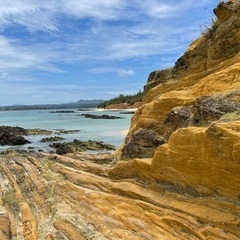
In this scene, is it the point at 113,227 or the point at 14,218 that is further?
the point at 14,218

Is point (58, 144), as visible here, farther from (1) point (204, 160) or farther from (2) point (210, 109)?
(1) point (204, 160)

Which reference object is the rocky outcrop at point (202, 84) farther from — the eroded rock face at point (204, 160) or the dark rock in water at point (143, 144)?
the eroded rock face at point (204, 160)

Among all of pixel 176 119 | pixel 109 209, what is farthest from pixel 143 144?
pixel 109 209

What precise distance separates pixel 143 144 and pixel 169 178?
268 cm

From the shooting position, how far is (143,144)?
1093 centimetres

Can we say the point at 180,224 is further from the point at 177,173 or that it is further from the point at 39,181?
the point at 39,181

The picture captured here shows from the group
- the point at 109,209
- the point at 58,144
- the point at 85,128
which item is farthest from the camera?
the point at 85,128

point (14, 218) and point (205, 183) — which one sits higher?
point (205, 183)

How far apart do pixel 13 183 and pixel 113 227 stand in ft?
19.6

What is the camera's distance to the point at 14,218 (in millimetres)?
9539

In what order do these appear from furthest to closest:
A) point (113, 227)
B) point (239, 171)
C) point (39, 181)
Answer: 1. point (39, 181)
2. point (113, 227)
3. point (239, 171)

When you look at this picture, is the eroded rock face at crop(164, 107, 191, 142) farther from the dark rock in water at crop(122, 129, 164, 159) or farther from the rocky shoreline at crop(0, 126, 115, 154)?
the rocky shoreline at crop(0, 126, 115, 154)

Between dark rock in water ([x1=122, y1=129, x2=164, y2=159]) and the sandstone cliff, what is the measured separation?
0.03 m

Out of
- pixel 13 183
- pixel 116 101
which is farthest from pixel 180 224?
pixel 116 101
